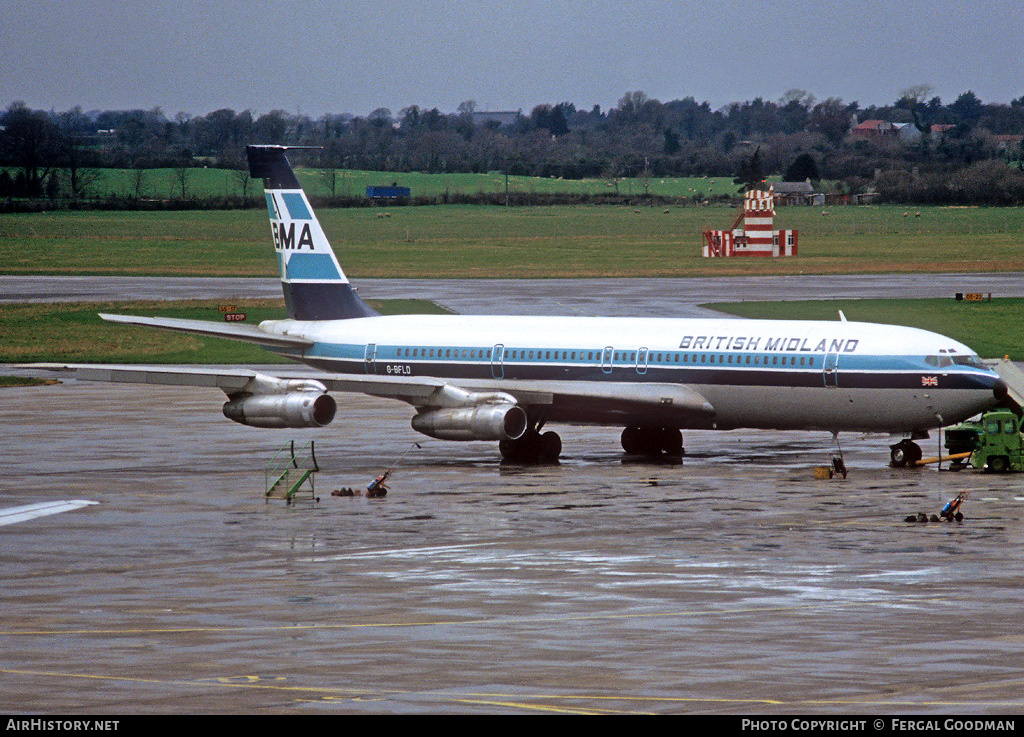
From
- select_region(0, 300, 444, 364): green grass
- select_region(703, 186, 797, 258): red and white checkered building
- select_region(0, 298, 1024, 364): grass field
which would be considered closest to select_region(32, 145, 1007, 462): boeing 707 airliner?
select_region(0, 300, 444, 364): green grass

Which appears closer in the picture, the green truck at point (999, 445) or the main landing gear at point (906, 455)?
the green truck at point (999, 445)

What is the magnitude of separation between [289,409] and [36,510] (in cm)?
860

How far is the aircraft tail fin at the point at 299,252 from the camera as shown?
54594 mm

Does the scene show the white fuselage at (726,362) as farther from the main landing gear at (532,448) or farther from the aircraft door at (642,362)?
the main landing gear at (532,448)

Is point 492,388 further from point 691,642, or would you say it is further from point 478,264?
point 478,264

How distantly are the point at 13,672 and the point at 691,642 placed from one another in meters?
9.64

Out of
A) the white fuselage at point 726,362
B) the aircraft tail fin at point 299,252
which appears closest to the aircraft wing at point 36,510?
the white fuselage at point 726,362

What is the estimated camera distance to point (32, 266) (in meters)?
A: 150

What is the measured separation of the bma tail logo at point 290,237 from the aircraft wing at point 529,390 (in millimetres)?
8167

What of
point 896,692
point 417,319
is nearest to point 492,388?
point 417,319

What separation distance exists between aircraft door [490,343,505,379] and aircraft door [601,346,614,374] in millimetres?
3136

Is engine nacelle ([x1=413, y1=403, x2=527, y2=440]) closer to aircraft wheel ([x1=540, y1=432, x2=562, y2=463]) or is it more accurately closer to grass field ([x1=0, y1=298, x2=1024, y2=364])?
aircraft wheel ([x1=540, y1=432, x2=562, y2=463])

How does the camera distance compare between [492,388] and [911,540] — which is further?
[492,388]
